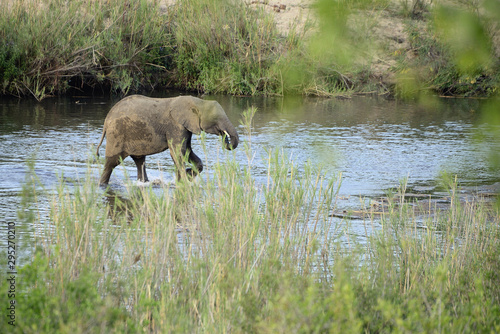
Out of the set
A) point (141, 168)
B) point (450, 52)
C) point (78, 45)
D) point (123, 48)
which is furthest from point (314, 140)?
point (123, 48)

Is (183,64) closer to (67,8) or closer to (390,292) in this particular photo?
(67,8)

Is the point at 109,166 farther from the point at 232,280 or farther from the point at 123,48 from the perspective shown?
the point at 123,48

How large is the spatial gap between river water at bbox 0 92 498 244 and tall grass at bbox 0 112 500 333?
1.36 metres

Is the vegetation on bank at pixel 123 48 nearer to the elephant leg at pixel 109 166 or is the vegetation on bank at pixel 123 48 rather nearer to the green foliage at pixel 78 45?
the green foliage at pixel 78 45

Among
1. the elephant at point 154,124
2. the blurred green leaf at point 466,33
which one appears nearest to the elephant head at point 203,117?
the elephant at point 154,124

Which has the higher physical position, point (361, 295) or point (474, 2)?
point (474, 2)

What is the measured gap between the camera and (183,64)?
19234 mm

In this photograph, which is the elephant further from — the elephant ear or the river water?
the river water

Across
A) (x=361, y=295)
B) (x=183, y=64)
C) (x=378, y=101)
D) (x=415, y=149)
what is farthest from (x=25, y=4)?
(x=361, y=295)

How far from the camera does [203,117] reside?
829 cm

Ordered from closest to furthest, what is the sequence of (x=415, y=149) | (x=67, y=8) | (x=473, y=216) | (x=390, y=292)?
(x=390, y=292)
(x=473, y=216)
(x=415, y=149)
(x=67, y=8)

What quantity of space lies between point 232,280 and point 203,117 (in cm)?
458

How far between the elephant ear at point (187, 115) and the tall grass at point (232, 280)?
301 centimetres

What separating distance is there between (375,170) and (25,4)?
36.5 ft
